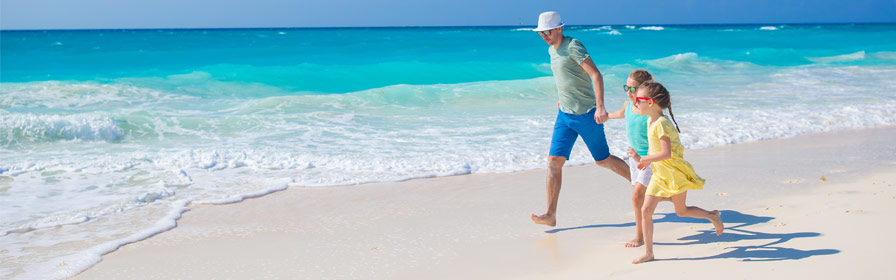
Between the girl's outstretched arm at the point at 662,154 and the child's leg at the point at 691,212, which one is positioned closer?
the girl's outstretched arm at the point at 662,154

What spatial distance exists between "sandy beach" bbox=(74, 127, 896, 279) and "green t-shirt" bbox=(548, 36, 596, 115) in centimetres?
74

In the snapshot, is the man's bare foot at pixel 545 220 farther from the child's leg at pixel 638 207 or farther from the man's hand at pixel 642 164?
the man's hand at pixel 642 164

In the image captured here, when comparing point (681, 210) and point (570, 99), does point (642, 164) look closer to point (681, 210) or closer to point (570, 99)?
point (681, 210)

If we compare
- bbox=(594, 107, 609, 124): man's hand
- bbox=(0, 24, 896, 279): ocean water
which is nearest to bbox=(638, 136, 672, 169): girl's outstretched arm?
bbox=(594, 107, 609, 124): man's hand

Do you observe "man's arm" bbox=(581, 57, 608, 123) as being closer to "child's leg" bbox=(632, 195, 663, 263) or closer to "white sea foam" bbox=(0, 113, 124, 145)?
"child's leg" bbox=(632, 195, 663, 263)

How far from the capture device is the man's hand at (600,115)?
13.9 ft

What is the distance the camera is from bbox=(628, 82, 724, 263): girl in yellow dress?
356 cm

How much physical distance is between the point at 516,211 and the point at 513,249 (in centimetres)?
93

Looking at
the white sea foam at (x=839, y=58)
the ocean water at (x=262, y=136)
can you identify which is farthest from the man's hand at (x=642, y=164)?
the white sea foam at (x=839, y=58)

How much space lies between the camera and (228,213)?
17.7ft

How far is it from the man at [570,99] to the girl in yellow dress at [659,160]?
64 centimetres

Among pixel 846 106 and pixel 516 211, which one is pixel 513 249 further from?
pixel 846 106

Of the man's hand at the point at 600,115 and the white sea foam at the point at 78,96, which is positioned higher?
the white sea foam at the point at 78,96

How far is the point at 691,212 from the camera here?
391 centimetres
